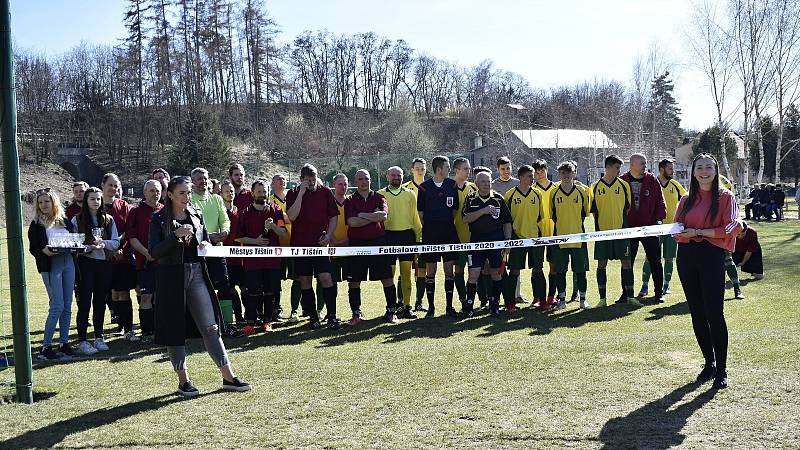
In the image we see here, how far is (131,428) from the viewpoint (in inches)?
227

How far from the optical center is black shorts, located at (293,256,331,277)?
1001 centimetres

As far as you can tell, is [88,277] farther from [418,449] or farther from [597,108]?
[597,108]

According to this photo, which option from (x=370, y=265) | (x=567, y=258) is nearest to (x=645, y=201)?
(x=567, y=258)

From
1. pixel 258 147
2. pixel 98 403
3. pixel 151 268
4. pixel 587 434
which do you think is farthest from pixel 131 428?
pixel 258 147

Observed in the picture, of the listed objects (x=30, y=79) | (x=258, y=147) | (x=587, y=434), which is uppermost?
(x=30, y=79)

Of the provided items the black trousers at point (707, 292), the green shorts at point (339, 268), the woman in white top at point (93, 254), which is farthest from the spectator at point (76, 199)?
the black trousers at point (707, 292)

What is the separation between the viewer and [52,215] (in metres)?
8.68

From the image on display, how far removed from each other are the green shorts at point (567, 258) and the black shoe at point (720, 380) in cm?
489

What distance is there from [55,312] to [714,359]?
22.9 feet

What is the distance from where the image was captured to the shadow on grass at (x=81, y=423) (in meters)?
5.52

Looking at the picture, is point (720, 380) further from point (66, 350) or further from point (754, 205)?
point (754, 205)

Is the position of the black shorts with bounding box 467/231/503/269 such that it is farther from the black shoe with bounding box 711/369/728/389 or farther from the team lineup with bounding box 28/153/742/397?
the black shoe with bounding box 711/369/728/389

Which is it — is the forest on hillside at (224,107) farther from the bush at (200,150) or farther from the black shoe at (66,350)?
the black shoe at (66,350)

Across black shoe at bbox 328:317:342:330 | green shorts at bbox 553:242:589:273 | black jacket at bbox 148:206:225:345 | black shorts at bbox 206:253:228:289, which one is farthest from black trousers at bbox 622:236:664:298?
black jacket at bbox 148:206:225:345
